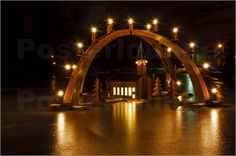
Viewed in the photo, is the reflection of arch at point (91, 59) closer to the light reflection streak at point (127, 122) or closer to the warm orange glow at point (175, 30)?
the warm orange glow at point (175, 30)

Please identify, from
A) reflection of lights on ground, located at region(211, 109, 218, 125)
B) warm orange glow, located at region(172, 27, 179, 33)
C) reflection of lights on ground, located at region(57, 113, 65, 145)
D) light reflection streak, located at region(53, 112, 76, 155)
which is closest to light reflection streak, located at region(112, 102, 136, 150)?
light reflection streak, located at region(53, 112, 76, 155)

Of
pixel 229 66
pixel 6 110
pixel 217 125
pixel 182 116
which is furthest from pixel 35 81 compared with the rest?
pixel 217 125

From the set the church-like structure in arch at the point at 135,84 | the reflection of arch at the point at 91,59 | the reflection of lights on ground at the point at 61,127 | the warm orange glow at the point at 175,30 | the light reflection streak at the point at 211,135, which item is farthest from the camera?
the church-like structure in arch at the point at 135,84

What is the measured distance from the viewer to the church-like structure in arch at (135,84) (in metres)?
22.9

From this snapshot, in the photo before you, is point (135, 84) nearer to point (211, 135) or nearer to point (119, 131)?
point (119, 131)

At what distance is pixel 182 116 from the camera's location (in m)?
15.5

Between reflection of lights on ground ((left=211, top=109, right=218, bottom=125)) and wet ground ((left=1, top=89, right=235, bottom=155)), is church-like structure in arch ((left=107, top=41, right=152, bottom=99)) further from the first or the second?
reflection of lights on ground ((left=211, top=109, right=218, bottom=125))

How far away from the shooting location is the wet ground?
360 inches

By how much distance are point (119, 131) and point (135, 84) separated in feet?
37.5

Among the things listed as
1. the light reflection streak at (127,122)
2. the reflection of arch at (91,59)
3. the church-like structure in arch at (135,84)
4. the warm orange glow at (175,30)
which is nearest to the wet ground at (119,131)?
the light reflection streak at (127,122)

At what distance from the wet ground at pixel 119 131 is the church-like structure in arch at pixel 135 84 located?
17.4 feet

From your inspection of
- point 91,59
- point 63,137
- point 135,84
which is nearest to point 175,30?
point 135,84

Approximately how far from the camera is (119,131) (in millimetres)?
11742

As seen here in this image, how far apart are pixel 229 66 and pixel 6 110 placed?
106ft
